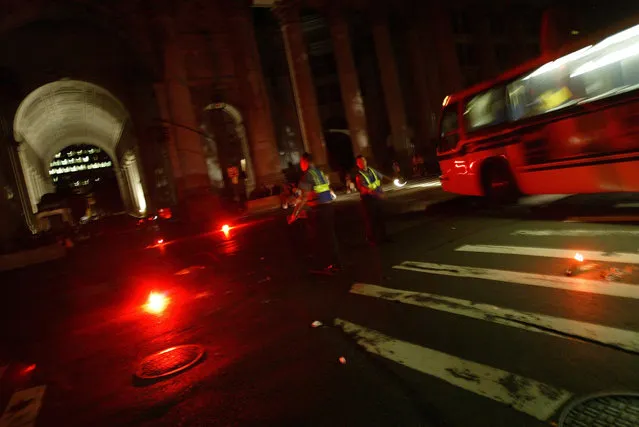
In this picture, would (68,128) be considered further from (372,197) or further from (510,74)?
(510,74)

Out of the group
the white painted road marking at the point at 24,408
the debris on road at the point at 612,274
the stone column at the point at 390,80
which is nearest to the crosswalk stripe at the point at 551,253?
the debris on road at the point at 612,274

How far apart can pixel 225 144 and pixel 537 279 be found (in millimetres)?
27228

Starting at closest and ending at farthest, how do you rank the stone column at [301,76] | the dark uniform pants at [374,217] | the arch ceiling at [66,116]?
the dark uniform pants at [374,217]
the arch ceiling at [66,116]
the stone column at [301,76]

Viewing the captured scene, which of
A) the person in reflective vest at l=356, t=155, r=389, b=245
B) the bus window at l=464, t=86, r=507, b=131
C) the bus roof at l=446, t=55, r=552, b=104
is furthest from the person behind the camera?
the bus window at l=464, t=86, r=507, b=131

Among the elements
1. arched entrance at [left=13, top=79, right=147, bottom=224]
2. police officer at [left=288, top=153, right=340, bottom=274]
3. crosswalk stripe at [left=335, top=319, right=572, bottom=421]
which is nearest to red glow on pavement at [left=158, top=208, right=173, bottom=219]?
arched entrance at [left=13, top=79, right=147, bottom=224]

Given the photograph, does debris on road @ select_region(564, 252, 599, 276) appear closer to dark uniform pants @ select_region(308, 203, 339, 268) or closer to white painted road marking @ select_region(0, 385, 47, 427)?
dark uniform pants @ select_region(308, 203, 339, 268)

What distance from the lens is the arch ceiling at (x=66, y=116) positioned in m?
28.4

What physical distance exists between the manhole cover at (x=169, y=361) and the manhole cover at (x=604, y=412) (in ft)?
11.5

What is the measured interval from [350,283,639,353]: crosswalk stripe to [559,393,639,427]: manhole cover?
2.61ft

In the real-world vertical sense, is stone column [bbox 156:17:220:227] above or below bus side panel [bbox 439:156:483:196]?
above

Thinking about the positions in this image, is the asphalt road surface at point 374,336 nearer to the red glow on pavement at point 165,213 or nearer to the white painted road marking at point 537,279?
the white painted road marking at point 537,279

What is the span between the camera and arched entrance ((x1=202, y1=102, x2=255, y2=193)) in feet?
97.2

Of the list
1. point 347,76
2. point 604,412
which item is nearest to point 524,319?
point 604,412

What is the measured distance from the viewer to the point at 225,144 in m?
30.6
